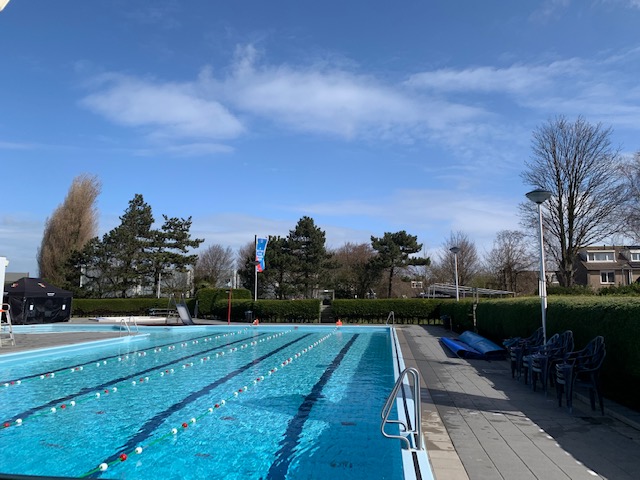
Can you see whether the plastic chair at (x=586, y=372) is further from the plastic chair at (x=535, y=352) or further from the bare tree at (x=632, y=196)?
the bare tree at (x=632, y=196)

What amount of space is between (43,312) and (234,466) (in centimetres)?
2631

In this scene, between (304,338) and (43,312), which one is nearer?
(304,338)

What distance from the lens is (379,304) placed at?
29125mm

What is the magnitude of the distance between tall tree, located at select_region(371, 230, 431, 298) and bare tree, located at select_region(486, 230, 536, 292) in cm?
754

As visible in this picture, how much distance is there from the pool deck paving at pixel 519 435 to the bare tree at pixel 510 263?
104ft

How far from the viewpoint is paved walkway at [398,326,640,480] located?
12.6 ft

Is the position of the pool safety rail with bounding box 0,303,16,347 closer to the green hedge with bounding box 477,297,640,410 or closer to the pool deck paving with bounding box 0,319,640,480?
the pool deck paving with bounding box 0,319,640,480

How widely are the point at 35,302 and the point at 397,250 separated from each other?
84.7 feet

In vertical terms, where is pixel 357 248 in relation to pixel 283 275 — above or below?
above

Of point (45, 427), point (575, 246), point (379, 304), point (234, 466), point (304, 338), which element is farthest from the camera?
point (379, 304)

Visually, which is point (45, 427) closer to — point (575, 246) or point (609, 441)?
point (609, 441)

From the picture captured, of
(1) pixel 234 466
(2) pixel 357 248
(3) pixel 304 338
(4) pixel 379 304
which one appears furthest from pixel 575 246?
(2) pixel 357 248

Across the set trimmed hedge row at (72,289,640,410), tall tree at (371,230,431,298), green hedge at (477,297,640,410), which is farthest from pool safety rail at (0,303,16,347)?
tall tree at (371,230,431,298)

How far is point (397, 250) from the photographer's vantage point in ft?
122
